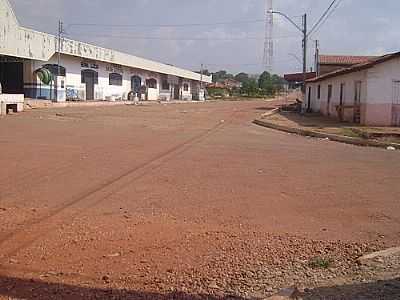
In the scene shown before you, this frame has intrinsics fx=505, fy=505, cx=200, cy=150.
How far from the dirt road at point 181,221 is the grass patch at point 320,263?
0.19 ft

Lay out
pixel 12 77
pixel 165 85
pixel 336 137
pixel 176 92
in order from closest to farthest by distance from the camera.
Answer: pixel 336 137
pixel 12 77
pixel 165 85
pixel 176 92

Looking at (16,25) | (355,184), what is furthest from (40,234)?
(16,25)

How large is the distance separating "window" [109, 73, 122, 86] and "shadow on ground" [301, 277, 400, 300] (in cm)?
5629

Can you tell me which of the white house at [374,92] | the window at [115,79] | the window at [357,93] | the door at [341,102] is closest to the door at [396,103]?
the white house at [374,92]

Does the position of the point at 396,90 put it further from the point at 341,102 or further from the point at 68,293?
the point at 68,293

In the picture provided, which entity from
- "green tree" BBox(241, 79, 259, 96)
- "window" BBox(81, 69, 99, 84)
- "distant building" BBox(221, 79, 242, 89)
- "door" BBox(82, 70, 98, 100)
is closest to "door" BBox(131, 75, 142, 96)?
"window" BBox(81, 69, 99, 84)

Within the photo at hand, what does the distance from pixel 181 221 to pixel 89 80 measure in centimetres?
4914

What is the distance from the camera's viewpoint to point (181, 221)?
6602 mm

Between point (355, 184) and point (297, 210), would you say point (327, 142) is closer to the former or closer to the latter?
point (355, 184)

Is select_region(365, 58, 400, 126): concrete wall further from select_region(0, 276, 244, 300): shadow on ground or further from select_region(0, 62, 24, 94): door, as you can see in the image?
select_region(0, 62, 24, 94): door

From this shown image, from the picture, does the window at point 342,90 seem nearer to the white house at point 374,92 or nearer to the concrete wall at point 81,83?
the white house at point 374,92

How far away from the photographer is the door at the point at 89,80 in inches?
2072

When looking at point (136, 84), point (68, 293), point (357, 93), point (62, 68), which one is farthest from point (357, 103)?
point (136, 84)

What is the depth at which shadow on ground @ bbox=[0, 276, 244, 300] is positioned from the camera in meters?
4.22
